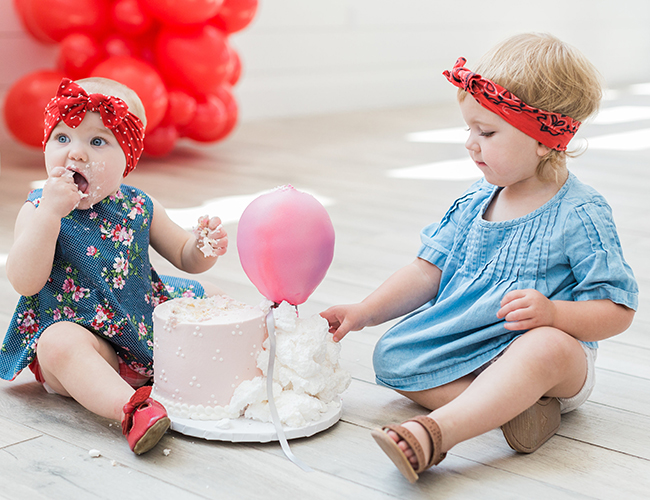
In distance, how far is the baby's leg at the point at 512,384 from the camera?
0.98m

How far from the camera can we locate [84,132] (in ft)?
3.80

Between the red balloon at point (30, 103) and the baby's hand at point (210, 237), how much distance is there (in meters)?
1.84

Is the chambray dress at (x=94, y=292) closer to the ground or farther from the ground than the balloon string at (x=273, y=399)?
farther from the ground

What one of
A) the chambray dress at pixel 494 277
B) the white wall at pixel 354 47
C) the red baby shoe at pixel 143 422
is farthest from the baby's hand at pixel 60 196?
the white wall at pixel 354 47

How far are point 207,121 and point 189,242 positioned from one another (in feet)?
6.20

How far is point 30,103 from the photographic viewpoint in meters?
2.91

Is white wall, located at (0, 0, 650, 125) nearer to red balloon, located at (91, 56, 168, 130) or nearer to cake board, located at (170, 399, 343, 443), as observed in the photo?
red balloon, located at (91, 56, 168, 130)

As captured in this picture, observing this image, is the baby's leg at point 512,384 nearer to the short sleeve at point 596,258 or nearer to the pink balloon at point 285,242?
the short sleeve at point 596,258

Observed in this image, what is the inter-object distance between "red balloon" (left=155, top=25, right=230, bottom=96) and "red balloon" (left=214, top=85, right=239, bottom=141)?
0.17m

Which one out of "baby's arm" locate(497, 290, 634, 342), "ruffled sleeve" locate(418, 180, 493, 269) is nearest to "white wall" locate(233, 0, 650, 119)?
"ruffled sleeve" locate(418, 180, 493, 269)

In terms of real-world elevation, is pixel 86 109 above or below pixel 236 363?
above

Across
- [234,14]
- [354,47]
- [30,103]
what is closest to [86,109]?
[30,103]

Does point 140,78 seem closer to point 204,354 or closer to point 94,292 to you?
point 94,292

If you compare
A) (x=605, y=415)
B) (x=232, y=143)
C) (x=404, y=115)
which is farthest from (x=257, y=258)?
(x=404, y=115)
